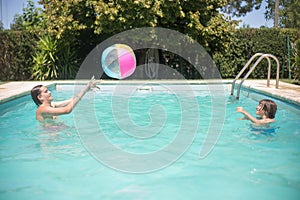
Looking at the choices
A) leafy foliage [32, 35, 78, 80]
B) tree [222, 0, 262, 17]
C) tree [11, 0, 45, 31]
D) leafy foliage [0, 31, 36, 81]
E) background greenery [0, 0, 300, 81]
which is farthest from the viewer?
tree [222, 0, 262, 17]

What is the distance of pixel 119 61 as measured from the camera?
38.1 ft

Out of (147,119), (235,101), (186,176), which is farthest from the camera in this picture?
(235,101)

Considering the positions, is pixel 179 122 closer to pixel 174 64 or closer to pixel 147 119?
pixel 147 119

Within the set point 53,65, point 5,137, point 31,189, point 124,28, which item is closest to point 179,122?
point 5,137

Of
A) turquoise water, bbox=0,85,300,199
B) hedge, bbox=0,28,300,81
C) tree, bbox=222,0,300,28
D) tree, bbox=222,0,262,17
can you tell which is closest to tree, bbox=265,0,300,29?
tree, bbox=222,0,300,28

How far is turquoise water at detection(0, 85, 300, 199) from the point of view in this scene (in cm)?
336

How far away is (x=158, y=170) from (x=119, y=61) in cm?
801

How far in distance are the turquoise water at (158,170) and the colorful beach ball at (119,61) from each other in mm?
5256

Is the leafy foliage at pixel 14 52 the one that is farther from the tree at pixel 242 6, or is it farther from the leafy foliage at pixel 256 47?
the tree at pixel 242 6

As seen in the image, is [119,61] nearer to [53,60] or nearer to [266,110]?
[53,60]

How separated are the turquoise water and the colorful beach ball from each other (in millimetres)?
5256

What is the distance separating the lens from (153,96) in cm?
1006

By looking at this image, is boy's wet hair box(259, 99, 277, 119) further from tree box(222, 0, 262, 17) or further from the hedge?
tree box(222, 0, 262, 17)

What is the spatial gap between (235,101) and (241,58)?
6.78m
